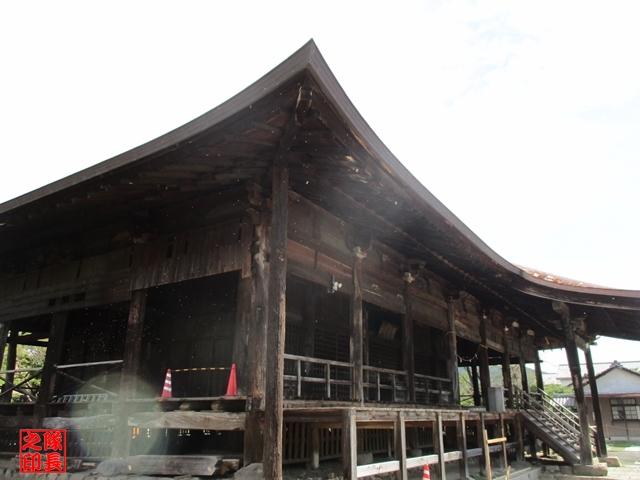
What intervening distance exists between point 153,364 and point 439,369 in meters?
8.88

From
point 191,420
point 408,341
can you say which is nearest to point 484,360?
point 408,341

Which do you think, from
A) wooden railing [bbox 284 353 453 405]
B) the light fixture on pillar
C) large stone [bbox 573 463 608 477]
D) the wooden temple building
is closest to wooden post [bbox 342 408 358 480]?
the wooden temple building

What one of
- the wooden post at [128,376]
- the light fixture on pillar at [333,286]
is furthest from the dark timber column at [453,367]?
the wooden post at [128,376]

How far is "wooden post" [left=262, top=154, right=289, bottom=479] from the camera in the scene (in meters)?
5.65

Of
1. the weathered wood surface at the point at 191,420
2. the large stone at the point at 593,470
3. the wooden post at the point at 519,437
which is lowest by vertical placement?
the large stone at the point at 593,470

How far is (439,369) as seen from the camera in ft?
51.1

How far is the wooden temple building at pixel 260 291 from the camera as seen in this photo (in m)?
6.00

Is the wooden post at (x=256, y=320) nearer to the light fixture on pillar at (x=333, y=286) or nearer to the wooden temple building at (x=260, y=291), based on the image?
the wooden temple building at (x=260, y=291)

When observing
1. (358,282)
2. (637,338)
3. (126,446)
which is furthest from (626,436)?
(126,446)

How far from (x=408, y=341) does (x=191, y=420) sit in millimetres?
5280

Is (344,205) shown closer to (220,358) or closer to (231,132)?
(231,132)

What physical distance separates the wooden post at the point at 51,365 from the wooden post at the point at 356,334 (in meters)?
5.55

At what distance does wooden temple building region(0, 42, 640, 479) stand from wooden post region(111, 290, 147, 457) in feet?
0.10

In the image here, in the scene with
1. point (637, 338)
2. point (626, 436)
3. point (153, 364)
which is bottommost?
point (626, 436)
